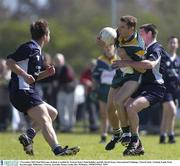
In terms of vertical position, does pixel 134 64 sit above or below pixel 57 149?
above

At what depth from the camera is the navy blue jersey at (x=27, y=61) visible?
1188 centimetres

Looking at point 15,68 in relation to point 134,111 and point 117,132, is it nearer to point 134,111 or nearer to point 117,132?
point 134,111

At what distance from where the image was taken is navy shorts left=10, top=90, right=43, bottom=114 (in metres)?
12.0

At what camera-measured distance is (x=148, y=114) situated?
2306cm

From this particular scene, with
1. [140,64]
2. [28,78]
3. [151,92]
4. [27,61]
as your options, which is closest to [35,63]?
[27,61]

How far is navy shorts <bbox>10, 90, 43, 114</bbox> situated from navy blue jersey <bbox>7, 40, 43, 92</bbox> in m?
0.08

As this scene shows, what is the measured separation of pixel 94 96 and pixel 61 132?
3396 millimetres

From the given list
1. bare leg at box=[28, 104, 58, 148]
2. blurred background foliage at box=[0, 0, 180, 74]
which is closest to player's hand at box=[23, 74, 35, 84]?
bare leg at box=[28, 104, 58, 148]

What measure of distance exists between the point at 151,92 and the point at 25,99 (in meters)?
2.21

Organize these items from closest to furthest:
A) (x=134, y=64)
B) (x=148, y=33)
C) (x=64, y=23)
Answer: (x=134, y=64)
(x=148, y=33)
(x=64, y=23)

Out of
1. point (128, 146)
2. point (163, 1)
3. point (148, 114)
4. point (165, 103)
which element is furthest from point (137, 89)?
point (163, 1)

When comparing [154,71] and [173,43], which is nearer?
[154,71]

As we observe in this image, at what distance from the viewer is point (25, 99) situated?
12.0 m

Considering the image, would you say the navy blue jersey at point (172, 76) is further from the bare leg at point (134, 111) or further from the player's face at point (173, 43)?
the bare leg at point (134, 111)
